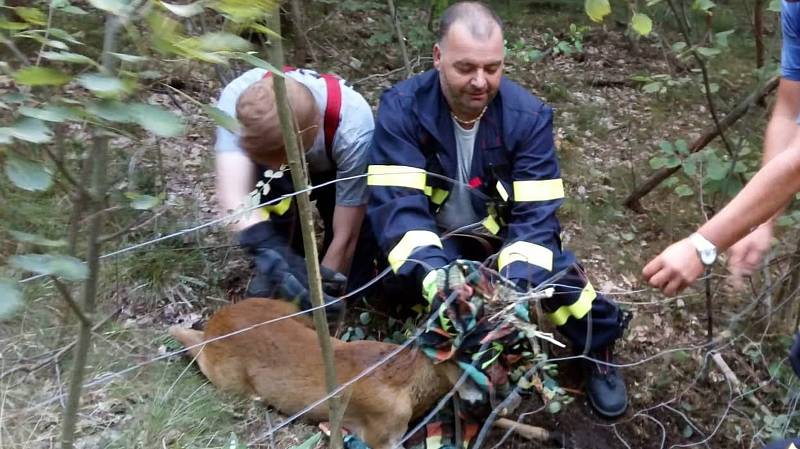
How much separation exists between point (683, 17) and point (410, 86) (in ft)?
4.63

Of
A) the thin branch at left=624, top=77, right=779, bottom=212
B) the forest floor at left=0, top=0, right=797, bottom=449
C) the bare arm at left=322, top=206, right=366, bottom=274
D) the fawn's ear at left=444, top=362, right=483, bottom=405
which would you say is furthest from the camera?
the thin branch at left=624, top=77, right=779, bottom=212

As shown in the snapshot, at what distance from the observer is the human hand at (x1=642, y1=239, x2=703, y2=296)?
1790 mm

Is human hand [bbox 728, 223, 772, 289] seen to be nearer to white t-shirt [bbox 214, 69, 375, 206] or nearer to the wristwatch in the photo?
the wristwatch

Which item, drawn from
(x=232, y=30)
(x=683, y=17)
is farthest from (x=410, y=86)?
(x=232, y=30)

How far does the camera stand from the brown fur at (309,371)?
2.48 meters

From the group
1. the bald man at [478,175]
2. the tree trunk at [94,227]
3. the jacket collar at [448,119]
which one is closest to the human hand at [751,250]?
the bald man at [478,175]

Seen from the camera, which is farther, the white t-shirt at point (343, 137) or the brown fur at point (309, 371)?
the white t-shirt at point (343, 137)

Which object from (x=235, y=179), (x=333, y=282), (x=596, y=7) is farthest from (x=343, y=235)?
(x=596, y=7)

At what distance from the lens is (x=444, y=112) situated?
9.75ft

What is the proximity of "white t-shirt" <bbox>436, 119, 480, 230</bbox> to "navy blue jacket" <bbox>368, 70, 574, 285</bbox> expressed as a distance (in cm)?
2

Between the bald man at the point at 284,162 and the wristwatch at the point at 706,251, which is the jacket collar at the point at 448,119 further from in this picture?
the wristwatch at the point at 706,251

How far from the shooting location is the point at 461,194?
306cm

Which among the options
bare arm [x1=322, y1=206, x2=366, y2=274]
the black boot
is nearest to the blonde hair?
bare arm [x1=322, y1=206, x2=366, y2=274]

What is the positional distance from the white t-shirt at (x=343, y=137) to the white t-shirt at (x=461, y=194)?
15.3 inches
